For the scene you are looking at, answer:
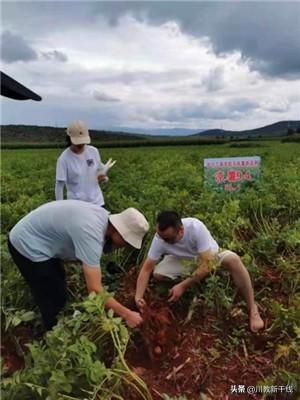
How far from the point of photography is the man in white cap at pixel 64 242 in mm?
2887

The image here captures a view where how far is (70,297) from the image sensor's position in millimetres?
3709

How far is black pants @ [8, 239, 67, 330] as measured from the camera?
3203 mm

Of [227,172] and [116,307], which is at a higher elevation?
[227,172]

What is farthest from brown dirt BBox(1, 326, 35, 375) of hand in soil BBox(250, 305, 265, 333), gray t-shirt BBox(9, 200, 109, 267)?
hand in soil BBox(250, 305, 265, 333)

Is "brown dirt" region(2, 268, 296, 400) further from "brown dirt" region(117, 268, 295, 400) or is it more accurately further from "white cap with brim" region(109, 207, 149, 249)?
"white cap with brim" region(109, 207, 149, 249)

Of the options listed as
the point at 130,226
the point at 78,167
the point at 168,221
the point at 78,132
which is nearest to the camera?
the point at 130,226

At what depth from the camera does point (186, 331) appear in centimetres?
329

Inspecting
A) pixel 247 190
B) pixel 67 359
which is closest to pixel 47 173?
pixel 247 190

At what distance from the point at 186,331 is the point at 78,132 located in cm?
169

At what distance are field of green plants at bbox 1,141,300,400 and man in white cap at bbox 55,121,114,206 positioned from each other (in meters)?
0.54

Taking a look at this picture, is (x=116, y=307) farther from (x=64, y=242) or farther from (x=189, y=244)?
(x=189, y=244)

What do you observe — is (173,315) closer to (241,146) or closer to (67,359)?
(67,359)

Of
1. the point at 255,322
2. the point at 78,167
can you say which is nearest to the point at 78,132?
the point at 78,167

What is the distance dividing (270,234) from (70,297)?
1.75m
